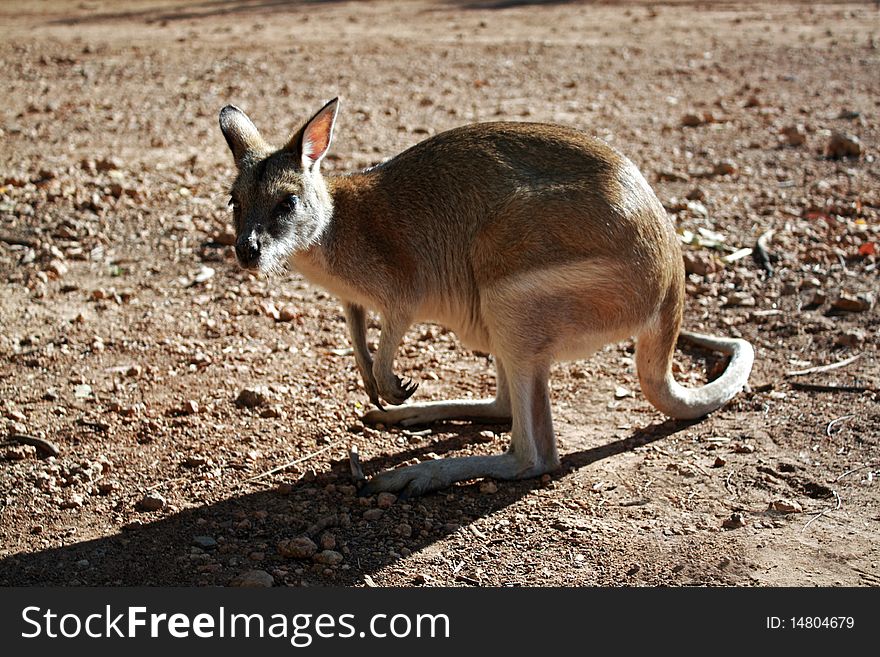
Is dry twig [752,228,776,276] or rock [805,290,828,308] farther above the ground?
dry twig [752,228,776,276]

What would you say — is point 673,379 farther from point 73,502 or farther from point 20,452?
point 20,452

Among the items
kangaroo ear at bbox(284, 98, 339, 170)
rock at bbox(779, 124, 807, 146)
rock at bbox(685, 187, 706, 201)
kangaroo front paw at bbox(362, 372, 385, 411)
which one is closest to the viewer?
kangaroo ear at bbox(284, 98, 339, 170)

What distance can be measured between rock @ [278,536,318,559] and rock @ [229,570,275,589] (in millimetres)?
151

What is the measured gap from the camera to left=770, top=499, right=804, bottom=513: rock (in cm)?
401

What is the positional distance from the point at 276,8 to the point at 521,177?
10277 millimetres

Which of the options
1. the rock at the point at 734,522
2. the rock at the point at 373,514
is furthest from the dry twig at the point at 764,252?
the rock at the point at 373,514

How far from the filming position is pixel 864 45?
11492 mm

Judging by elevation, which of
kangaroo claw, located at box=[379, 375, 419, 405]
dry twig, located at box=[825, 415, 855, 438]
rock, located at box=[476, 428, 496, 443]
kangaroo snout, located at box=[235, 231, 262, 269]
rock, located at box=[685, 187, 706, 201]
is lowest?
dry twig, located at box=[825, 415, 855, 438]

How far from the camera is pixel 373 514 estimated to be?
13.1 ft

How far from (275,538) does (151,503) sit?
528mm

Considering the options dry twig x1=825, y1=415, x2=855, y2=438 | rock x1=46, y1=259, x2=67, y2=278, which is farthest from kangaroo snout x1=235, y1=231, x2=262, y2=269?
dry twig x1=825, y1=415, x2=855, y2=438

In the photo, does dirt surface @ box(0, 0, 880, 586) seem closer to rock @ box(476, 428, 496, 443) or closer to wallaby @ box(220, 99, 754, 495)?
rock @ box(476, 428, 496, 443)

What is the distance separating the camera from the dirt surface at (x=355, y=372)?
3.78 meters

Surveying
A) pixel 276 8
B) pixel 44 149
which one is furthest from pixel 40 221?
pixel 276 8
